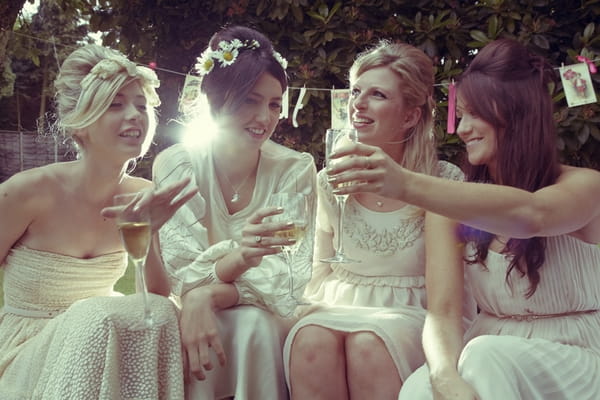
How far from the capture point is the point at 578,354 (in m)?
2.14

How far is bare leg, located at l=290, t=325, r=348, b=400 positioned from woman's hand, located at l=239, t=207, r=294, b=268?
38 cm

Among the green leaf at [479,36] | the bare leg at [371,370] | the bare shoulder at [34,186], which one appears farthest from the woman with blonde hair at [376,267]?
the green leaf at [479,36]

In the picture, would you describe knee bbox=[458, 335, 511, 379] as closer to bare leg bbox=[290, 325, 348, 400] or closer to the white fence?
bare leg bbox=[290, 325, 348, 400]

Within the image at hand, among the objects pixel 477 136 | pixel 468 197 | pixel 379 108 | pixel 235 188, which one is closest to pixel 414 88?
pixel 379 108

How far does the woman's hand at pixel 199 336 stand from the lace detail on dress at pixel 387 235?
848mm

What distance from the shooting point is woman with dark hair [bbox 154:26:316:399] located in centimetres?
242

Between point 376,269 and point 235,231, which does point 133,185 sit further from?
point 376,269

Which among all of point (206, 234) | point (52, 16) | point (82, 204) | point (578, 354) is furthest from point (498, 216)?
point (52, 16)

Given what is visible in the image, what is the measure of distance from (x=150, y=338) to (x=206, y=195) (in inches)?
32.4

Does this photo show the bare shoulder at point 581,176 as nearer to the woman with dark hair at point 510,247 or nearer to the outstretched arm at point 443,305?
the woman with dark hair at point 510,247

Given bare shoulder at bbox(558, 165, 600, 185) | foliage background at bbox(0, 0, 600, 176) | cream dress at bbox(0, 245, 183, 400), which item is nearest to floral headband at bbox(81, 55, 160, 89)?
cream dress at bbox(0, 245, 183, 400)

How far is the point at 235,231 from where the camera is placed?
9.67ft

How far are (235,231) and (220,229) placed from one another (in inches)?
2.7

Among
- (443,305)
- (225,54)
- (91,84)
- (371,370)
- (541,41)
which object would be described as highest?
(541,41)
